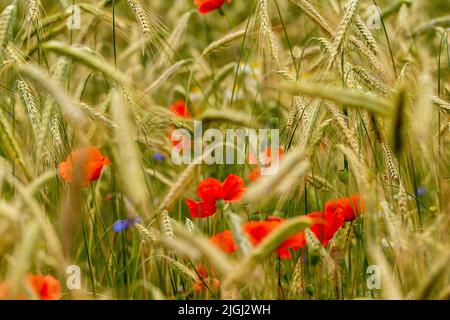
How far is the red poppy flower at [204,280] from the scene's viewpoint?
192 cm

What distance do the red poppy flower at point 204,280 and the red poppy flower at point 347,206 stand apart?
31 centimetres

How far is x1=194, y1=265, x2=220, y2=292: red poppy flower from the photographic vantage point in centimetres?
192

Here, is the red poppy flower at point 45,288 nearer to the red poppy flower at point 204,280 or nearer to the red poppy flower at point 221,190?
the red poppy flower at point 204,280

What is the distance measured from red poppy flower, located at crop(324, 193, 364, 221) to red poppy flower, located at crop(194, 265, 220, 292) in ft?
1.02

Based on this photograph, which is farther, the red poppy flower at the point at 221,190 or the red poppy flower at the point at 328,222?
the red poppy flower at the point at 221,190

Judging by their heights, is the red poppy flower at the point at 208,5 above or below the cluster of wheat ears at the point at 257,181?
above

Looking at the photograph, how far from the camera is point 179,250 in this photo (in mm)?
1672

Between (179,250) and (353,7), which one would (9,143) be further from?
(353,7)

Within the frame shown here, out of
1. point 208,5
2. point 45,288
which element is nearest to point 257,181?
point 45,288

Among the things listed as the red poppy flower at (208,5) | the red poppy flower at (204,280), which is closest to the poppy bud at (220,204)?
the red poppy flower at (204,280)

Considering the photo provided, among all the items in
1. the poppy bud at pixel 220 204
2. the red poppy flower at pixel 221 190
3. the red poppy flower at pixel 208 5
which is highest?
the red poppy flower at pixel 208 5

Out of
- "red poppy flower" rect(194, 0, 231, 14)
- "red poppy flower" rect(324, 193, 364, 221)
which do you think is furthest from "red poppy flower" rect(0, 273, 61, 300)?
"red poppy flower" rect(194, 0, 231, 14)

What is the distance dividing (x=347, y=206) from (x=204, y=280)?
0.38 meters
